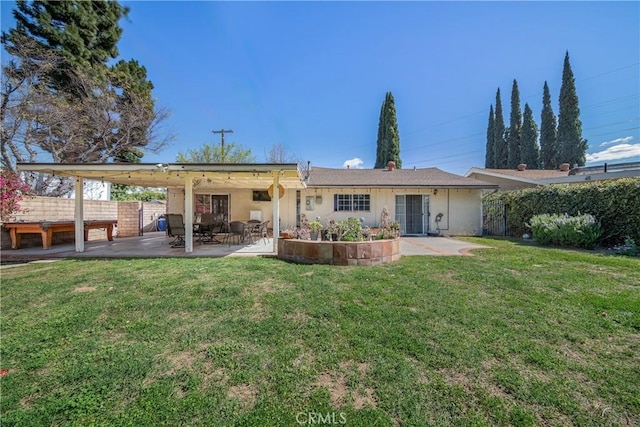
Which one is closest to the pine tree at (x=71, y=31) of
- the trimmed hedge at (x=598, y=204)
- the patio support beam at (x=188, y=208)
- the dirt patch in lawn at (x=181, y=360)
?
the patio support beam at (x=188, y=208)

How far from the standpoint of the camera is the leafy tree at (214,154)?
87.1ft

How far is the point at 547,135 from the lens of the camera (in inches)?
1163

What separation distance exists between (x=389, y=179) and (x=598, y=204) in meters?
8.19

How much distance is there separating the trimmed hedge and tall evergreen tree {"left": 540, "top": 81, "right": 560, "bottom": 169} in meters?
22.7

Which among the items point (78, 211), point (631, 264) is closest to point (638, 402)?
point (631, 264)

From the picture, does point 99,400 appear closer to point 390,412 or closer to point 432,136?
point 390,412

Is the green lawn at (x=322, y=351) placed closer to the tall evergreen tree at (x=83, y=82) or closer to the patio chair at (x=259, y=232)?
the patio chair at (x=259, y=232)

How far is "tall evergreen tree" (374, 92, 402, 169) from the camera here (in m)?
27.5

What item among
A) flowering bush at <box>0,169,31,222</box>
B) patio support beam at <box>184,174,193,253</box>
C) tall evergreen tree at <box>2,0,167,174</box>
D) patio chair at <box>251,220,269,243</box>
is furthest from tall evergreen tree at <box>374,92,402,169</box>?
flowering bush at <box>0,169,31,222</box>

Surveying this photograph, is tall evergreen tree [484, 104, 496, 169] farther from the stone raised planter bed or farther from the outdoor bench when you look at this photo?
the outdoor bench

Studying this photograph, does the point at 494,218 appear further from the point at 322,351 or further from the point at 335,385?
the point at 335,385

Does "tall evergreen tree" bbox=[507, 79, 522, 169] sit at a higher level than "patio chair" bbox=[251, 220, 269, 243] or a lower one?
higher

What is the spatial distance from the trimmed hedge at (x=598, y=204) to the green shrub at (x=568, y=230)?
575mm

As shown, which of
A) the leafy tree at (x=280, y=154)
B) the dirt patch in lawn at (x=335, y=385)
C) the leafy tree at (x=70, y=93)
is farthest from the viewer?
the leafy tree at (x=280, y=154)
